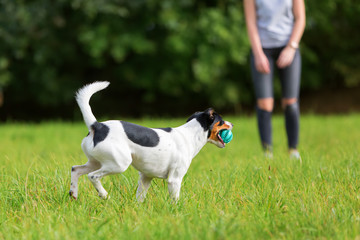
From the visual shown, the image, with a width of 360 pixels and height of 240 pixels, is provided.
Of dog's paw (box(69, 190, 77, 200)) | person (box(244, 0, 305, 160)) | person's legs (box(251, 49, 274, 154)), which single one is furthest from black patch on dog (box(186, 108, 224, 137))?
person's legs (box(251, 49, 274, 154))

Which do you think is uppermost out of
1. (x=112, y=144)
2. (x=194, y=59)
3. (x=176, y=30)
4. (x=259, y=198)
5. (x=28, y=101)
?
(x=112, y=144)

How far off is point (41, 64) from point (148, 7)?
319 centimetres

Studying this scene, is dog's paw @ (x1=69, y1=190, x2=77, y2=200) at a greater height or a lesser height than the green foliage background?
greater

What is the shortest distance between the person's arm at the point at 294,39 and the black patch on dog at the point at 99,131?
2.67 metres

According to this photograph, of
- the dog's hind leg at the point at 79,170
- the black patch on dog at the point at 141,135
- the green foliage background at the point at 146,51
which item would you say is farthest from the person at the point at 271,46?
the green foliage background at the point at 146,51

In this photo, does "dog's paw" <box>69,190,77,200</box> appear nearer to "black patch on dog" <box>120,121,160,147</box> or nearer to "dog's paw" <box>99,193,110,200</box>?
"dog's paw" <box>99,193,110,200</box>

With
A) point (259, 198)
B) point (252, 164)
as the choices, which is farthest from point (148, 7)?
point (259, 198)

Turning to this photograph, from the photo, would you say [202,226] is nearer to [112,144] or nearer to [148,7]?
[112,144]

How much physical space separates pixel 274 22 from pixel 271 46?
241mm

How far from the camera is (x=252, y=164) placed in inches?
162

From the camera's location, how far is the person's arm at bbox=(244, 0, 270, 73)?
472 cm

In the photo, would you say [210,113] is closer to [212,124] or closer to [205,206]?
[212,124]

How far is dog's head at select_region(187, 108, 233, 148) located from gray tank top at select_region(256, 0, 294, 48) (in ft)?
6.81

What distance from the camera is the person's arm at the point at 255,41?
4.72m
